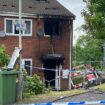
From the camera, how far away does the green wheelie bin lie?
21.0m

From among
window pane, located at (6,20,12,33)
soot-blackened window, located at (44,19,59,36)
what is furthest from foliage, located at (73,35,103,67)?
window pane, located at (6,20,12,33)

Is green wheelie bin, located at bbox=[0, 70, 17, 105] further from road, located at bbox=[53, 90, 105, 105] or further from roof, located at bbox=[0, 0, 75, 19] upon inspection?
roof, located at bbox=[0, 0, 75, 19]

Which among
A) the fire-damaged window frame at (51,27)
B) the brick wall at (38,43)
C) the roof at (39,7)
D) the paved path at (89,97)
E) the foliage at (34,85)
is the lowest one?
the paved path at (89,97)

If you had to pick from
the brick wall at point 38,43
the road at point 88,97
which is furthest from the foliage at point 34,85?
the brick wall at point 38,43

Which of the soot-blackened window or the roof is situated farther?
the soot-blackened window

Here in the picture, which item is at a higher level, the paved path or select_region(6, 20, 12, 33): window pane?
select_region(6, 20, 12, 33): window pane

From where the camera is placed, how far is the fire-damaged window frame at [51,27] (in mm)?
39031

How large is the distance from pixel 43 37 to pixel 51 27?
1.06m

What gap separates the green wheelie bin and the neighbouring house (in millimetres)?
15306

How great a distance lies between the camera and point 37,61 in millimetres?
38688

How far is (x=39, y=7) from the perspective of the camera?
39.7 m

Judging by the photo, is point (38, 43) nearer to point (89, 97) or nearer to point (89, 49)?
point (89, 97)

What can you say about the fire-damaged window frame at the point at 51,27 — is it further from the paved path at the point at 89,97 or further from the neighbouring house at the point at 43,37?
the paved path at the point at 89,97

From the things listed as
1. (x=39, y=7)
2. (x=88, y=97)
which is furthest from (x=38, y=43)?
(x=88, y=97)
